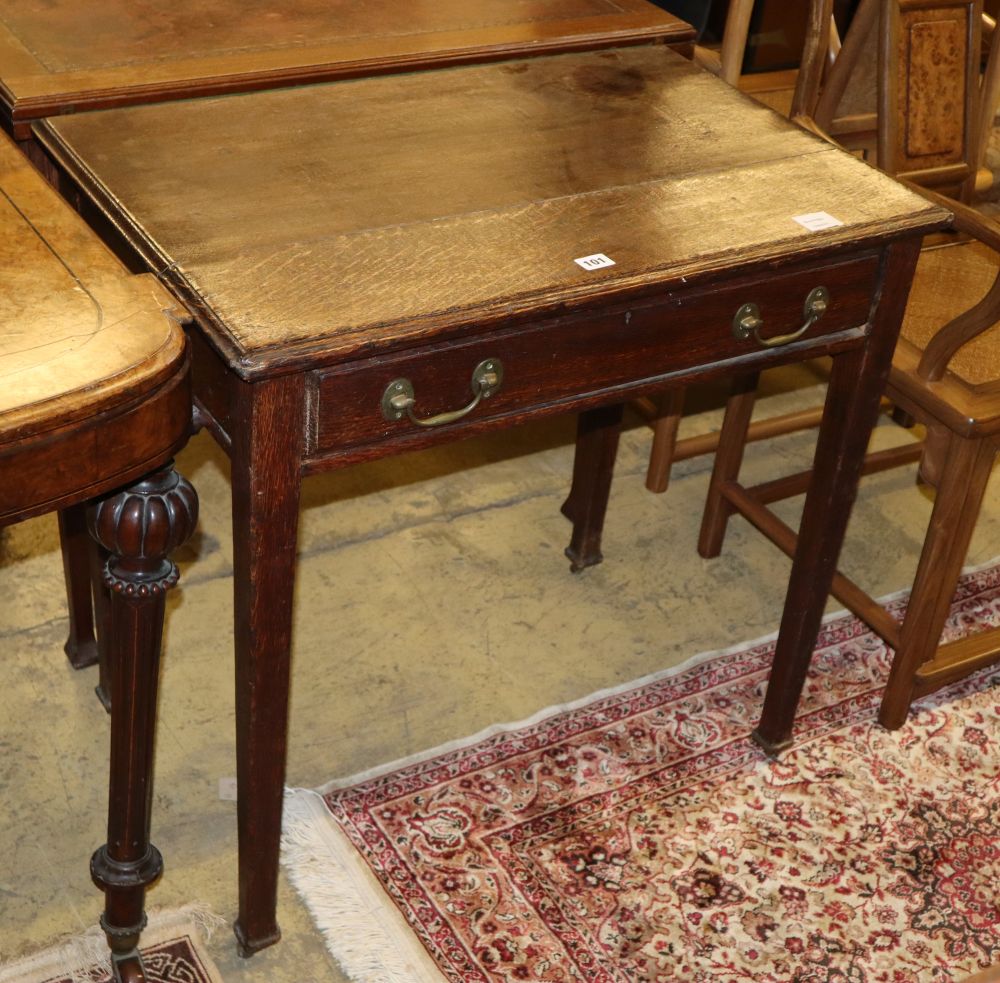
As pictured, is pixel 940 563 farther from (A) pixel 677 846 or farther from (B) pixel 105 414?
(B) pixel 105 414

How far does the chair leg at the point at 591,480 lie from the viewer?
2695 millimetres

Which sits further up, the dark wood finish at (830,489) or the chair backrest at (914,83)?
the chair backrest at (914,83)

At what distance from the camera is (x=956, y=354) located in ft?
7.93

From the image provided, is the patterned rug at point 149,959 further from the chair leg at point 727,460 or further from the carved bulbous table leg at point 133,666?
the chair leg at point 727,460

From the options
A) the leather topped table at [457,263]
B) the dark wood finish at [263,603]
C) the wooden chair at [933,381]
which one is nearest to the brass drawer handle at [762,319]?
the leather topped table at [457,263]

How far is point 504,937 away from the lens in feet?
7.00

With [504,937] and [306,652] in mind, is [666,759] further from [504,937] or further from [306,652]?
[306,652]

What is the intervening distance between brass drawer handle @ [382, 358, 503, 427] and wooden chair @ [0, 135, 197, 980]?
23 cm

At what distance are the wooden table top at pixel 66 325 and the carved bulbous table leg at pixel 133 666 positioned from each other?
0.70 ft

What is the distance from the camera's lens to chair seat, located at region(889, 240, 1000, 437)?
7.47 ft

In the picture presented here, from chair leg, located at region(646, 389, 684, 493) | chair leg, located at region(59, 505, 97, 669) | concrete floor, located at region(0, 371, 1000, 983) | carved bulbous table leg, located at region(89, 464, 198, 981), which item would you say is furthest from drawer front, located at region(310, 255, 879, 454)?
chair leg, located at region(646, 389, 684, 493)

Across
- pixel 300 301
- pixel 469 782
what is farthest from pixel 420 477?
pixel 300 301

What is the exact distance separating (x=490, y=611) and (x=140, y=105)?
117 centimetres

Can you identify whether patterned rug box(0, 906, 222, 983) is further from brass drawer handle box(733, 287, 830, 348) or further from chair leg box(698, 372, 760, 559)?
chair leg box(698, 372, 760, 559)
